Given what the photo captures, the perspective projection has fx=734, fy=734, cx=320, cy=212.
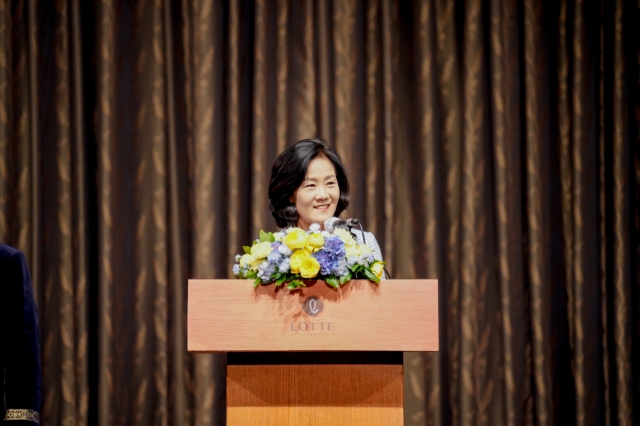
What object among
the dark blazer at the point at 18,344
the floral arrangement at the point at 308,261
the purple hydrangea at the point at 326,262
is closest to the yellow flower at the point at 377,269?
the floral arrangement at the point at 308,261

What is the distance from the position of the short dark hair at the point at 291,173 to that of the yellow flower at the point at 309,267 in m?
0.64

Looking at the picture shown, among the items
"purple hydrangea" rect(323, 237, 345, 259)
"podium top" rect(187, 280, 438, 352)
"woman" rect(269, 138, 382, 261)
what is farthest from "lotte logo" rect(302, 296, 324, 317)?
"woman" rect(269, 138, 382, 261)

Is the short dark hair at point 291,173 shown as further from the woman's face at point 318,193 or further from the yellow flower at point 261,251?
the yellow flower at point 261,251

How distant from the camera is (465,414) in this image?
11.6ft

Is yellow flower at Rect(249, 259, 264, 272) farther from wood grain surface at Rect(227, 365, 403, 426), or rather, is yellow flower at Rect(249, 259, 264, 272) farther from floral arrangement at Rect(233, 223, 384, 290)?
wood grain surface at Rect(227, 365, 403, 426)

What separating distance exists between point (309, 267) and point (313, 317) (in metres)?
0.13

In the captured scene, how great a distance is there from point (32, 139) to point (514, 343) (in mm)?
2561

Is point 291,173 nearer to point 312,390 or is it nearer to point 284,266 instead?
point 284,266

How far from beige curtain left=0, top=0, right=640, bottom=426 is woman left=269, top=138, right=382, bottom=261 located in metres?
1.09

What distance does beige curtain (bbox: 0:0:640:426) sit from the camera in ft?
11.6

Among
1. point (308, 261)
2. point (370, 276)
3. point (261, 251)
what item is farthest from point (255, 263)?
point (370, 276)

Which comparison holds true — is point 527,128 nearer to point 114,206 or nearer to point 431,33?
point 431,33

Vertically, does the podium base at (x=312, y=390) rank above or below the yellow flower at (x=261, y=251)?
below

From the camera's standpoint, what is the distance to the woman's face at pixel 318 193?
2428 millimetres
